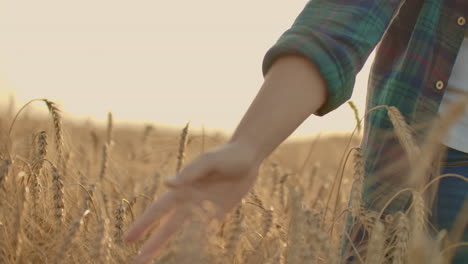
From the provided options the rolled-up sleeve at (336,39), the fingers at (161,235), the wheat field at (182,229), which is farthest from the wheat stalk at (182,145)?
the fingers at (161,235)

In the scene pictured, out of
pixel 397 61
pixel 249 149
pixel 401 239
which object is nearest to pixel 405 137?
pixel 401 239

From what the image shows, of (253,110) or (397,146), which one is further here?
(397,146)

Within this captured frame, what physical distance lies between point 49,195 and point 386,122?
0.83 metres

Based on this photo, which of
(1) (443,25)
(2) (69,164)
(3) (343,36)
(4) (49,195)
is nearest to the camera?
(3) (343,36)

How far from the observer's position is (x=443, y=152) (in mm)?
1614

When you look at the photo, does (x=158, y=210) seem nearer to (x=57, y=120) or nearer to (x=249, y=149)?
(x=249, y=149)

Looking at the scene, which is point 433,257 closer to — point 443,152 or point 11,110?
point 443,152

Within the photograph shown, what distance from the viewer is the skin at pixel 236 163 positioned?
103 cm

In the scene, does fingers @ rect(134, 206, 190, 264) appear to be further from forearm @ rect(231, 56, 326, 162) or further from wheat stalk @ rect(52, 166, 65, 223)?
wheat stalk @ rect(52, 166, 65, 223)

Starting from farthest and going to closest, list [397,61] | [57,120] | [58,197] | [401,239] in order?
[397,61] → [57,120] → [58,197] → [401,239]

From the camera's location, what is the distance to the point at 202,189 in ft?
3.52

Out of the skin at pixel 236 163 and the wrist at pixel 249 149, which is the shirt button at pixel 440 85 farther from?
the wrist at pixel 249 149

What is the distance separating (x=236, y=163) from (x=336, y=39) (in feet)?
1.19

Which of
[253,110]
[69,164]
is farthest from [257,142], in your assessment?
[69,164]
